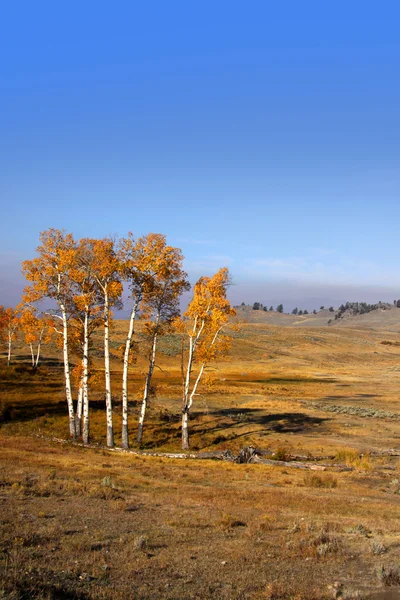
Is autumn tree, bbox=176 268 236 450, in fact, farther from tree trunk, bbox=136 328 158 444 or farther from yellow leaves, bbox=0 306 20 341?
yellow leaves, bbox=0 306 20 341

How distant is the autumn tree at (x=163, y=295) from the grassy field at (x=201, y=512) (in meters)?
5.28

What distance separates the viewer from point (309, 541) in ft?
41.7

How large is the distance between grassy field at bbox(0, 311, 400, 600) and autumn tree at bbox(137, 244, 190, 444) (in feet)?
17.3

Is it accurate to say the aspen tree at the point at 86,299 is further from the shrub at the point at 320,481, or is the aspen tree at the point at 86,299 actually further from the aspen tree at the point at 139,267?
the shrub at the point at 320,481

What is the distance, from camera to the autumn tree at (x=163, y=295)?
31156 millimetres

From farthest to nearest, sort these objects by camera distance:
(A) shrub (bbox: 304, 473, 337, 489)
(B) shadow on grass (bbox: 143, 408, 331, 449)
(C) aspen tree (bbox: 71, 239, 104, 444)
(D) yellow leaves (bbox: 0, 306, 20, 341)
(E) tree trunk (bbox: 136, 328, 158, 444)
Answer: (D) yellow leaves (bbox: 0, 306, 20, 341), (B) shadow on grass (bbox: 143, 408, 331, 449), (E) tree trunk (bbox: 136, 328, 158, 444), (C) aspen tree (bbox: 71, 239, 104, 444), (A) shrub (bbox: 304, 473, 337, 489)

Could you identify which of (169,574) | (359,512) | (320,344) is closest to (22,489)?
(169,574)

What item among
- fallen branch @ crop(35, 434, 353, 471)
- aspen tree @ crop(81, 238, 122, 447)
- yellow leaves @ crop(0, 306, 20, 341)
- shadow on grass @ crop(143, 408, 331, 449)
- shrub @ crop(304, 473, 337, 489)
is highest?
aspen tree @ crop(81, 238, 122, 447)

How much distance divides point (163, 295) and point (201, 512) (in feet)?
60.1

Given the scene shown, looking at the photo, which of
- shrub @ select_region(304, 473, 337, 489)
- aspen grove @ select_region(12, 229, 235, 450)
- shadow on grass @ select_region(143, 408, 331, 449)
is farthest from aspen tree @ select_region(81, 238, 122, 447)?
shrub @ select_region(304, 473, 337, 489)

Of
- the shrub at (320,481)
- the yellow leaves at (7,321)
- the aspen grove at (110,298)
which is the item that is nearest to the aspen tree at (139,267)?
the aspen grove at (110,298)

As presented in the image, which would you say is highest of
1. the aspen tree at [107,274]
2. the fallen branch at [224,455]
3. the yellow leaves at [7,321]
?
the aspen tree at [107,274]

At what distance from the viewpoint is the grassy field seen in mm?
9781

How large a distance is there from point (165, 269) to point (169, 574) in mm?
22611
